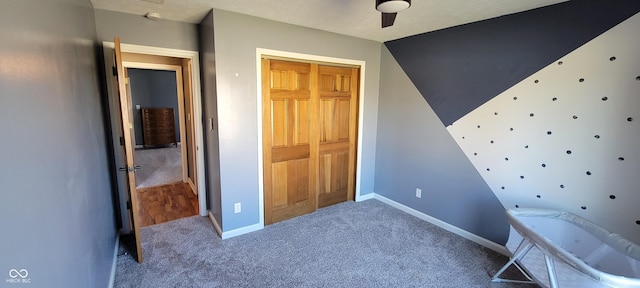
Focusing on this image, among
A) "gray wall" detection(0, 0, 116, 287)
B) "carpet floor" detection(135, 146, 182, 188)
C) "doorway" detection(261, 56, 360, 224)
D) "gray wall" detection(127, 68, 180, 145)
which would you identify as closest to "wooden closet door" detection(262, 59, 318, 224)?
"doorway" detection(261, 56, 360, 224)

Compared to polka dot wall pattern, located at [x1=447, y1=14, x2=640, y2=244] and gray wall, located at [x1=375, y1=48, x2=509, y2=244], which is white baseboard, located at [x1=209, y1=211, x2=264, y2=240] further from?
polka dot wall pattern, located at [x1=447, y1=14, x2=640, y2=244]

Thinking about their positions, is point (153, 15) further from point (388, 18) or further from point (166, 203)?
point (166, 203)

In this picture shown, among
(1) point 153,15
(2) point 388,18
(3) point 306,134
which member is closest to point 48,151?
(2) point 388,18

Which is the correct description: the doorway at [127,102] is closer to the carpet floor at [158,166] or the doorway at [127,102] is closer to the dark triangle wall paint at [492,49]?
the carpet floor at [158,166]

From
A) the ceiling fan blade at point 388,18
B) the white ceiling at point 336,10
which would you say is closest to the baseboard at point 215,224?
the white ceiling at point 336,10

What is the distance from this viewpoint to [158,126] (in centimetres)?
786

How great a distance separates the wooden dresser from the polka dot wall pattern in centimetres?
786

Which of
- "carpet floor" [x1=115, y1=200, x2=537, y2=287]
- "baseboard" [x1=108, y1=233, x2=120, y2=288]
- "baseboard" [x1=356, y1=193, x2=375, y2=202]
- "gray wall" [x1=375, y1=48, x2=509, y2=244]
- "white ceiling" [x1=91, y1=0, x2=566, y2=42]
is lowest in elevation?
"carpet floor" [x1=115, y1=200, x2=537, y2=287]

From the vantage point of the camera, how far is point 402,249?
285cm

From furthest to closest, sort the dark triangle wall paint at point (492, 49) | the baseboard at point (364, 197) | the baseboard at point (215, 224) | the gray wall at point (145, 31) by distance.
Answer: the baseboard at point (364, 197)
the baseboard at point (215, 224)
the gray wall at point (145, 31)
the dark triangle wall paint at point (492, 49)

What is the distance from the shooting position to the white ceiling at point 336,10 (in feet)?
7.55

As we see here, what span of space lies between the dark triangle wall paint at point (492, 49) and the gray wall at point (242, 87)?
1.11 meters

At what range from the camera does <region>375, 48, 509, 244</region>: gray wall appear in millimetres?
2949

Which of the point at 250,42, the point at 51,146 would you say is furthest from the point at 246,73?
the point at 51,146
